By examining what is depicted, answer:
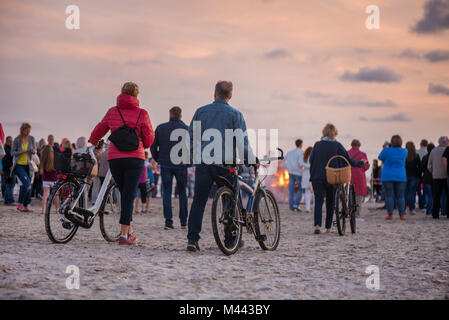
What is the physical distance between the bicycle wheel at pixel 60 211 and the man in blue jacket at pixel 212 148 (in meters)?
1.84

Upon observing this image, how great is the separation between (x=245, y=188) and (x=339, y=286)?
279cm

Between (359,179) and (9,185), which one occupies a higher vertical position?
(359,179)

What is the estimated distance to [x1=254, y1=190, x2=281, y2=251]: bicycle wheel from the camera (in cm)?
855

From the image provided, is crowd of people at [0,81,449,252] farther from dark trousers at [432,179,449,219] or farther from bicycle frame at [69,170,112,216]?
bicycle frame at [69,170,112,216]

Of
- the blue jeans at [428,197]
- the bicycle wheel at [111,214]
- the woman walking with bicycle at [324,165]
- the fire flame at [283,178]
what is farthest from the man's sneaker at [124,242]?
the fire flame at [283,178]

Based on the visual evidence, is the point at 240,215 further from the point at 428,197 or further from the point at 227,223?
the point at 428,197

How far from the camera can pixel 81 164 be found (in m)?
9.10

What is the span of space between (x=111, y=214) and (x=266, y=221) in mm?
2350

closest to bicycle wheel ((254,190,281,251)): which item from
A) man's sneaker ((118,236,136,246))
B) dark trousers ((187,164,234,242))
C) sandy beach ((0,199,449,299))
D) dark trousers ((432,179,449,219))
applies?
sandy beach ((0,199,449,299))

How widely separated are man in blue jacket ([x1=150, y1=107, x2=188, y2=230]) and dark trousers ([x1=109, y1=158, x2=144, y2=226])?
3.51 m

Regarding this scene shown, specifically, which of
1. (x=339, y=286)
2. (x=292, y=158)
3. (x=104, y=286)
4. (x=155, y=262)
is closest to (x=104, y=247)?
(x=155, y=262)

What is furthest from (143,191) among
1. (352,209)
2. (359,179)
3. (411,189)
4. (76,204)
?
(411,189)
